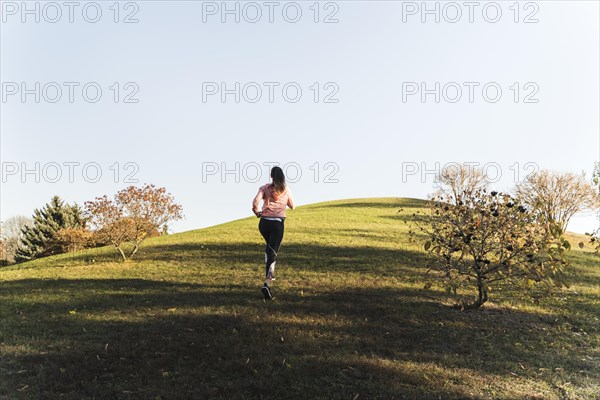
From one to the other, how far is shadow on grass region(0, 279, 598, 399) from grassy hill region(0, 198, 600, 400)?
0.03 metres

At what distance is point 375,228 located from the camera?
2819 centimetres

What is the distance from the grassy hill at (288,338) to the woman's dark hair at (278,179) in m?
2.96

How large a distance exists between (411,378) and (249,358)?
283 cm

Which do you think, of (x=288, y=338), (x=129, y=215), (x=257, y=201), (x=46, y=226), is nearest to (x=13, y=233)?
(x=46, y=226)

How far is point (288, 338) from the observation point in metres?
9.11

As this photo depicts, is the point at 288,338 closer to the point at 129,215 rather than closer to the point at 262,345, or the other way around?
the point at 262,345

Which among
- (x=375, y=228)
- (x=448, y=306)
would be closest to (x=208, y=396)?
(x=448, y=306)

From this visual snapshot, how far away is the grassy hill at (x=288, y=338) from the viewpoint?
7.30 m

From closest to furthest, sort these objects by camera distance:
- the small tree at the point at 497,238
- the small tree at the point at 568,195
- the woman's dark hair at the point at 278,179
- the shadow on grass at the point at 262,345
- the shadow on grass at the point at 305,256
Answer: the shadow on grass at the point at 262,345 → the small tree at the point at 497,238 → the woman's dark hair at the point at 278,179 → the shadow on grass at the point at 305,256 → the small tree at the point at 568,195

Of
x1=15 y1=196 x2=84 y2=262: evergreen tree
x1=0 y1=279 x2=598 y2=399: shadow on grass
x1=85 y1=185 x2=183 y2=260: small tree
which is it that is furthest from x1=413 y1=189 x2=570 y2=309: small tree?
x1=15 y1=196 x2=84 y2=262: evergreen tree

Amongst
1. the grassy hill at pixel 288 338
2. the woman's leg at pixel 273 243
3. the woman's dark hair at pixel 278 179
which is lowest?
the grassy hill at pixel 288 338

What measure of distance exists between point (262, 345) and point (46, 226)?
5946 cm

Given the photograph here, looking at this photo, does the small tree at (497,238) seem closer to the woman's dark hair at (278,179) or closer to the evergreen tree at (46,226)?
the woman's dark hair at (278,179)

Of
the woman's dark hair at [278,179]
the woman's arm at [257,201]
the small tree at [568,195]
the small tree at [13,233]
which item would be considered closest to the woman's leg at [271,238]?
the woman's arm at [257,201]
